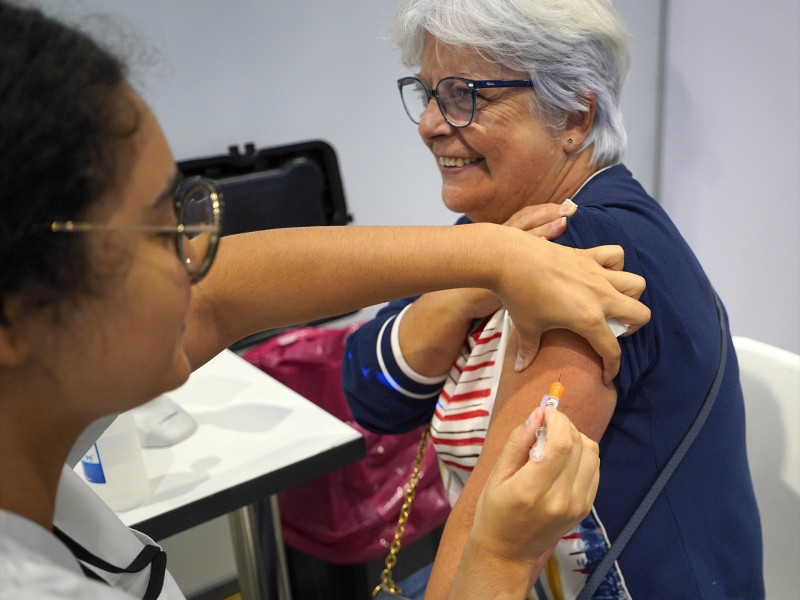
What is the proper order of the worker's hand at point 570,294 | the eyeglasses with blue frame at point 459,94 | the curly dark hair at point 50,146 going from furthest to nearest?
the eyeglasses with blue frame at point 459,94 → the worker's hand at point 570,294 → the curly dark hair at point 50,146

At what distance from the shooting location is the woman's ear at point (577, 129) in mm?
1162

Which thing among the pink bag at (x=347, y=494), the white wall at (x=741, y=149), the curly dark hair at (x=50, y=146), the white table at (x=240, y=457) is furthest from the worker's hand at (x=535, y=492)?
the white wall at (x=741, y=149)

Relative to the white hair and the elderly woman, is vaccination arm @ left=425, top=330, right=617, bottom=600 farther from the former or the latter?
the white hair

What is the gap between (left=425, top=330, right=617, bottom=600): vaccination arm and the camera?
96 centimetres

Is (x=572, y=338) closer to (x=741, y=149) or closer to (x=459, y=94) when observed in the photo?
(x=459, y=94)

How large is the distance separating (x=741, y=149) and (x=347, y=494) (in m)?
1.54

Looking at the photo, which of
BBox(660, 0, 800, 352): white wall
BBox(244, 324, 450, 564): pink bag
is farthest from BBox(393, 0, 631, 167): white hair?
BBox(660, 0, 800, 352): white wall

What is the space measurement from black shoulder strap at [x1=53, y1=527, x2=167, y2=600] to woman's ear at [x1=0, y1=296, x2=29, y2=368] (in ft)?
0.79

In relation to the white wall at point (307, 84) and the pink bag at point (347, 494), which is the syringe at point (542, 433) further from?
the white wall at point (307, 84)

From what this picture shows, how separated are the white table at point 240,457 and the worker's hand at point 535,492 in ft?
1.86

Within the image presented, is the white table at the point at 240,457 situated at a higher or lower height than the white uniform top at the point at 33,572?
lower

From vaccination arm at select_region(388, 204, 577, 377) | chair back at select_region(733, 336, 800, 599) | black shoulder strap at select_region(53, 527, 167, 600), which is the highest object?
vaccination arm at select_region(388, 204, 577, 377)

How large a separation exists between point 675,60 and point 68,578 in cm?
254

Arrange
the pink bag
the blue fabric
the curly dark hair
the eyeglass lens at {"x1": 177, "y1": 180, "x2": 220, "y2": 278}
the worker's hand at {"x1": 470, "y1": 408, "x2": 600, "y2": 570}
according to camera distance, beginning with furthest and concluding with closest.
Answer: the pink bag < the blue fabric < the worker's hand at {"x1": 470, "y1": 408, "x2": 600, "y2": 570} < the eyeglass lens at {"x1": 177, "y1": 180, "x2": 220, "y2": 278} < the curly dark hair
